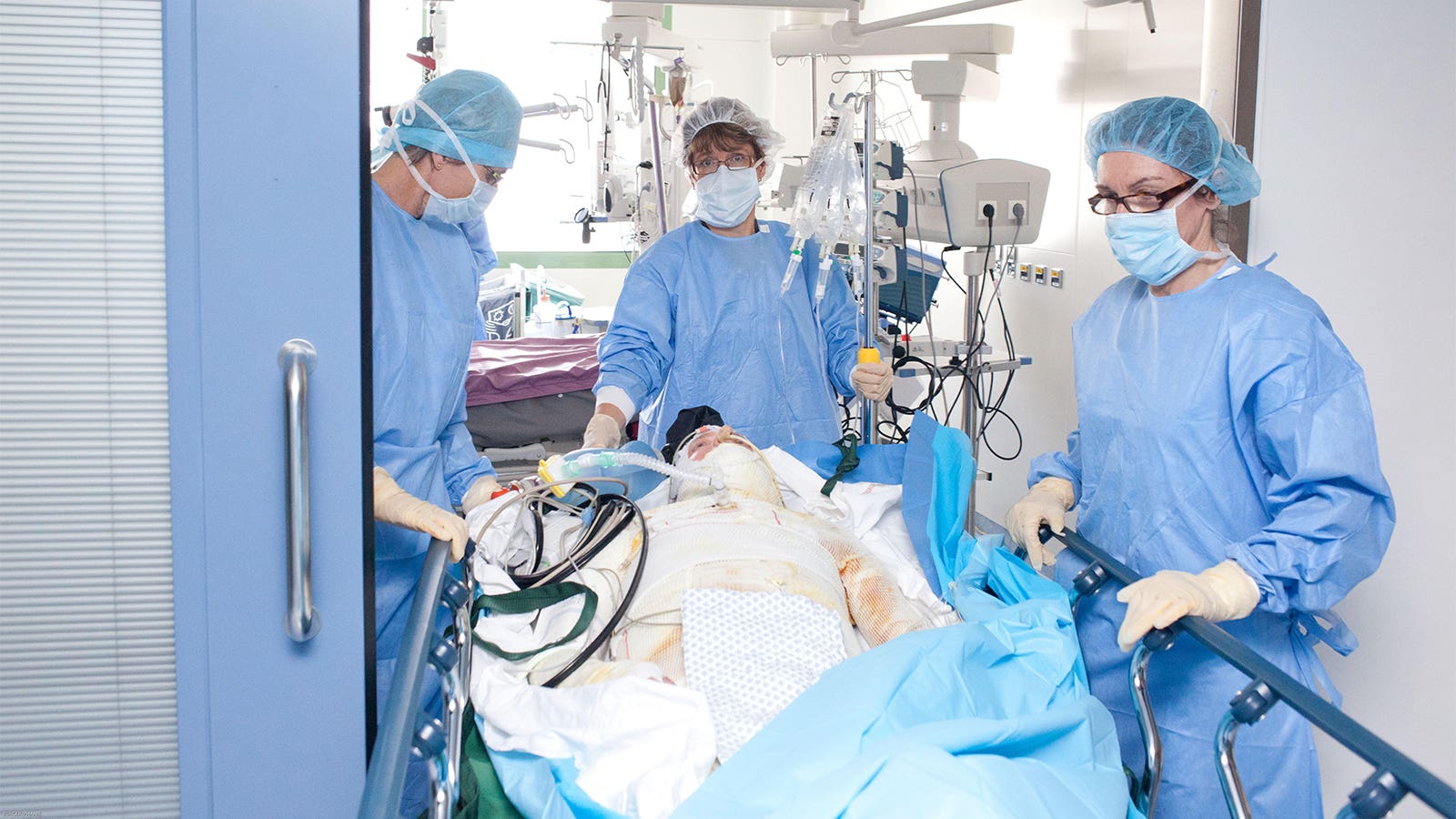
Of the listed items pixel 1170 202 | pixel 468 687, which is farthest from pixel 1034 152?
pixel 468 687

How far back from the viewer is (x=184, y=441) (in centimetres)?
135

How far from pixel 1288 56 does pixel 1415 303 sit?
0.58 metres

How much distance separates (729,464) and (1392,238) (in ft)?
4.78

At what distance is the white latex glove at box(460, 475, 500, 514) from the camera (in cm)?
219

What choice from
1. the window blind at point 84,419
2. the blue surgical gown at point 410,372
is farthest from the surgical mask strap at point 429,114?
the window blind at point 84,419

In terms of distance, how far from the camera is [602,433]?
2.59 metres

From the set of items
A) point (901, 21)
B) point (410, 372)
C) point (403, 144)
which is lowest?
point (410, 372)

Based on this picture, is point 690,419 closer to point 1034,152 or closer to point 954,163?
point 954,163

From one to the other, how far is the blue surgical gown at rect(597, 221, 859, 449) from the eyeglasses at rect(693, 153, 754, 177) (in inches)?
6.7

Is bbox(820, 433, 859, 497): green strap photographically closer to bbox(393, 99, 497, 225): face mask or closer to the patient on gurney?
the patient on gurney

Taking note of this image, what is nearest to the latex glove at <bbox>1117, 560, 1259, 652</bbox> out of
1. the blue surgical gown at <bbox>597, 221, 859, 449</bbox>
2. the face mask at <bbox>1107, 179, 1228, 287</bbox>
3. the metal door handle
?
the face mask at <bbox>1107, 179, 1228, 287</bbox>

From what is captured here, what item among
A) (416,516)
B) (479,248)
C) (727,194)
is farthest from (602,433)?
(416,516)

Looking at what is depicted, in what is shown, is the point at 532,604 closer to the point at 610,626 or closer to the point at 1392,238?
the point at 610,626

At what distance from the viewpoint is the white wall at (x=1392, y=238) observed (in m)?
2.27
